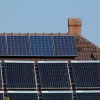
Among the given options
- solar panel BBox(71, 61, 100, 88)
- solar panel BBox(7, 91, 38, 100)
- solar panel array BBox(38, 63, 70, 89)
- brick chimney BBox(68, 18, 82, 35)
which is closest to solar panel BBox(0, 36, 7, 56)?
solar panel array BBox(38, 63, 70, 89)

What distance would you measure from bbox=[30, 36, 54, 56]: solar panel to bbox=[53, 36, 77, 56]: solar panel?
0.69m

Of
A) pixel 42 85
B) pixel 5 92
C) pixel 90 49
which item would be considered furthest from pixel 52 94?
pixel 90 49

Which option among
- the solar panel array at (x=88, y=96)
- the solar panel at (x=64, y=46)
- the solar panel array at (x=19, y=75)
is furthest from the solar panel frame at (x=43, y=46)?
the solar panel array at (x=88, y=96)

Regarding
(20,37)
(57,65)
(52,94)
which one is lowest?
(52,94)

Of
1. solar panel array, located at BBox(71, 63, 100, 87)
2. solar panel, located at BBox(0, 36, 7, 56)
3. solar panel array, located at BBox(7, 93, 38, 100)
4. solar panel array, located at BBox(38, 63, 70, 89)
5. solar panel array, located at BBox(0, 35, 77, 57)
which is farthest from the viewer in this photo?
solar panel array, located at BBox(0, 35, 77, 57)

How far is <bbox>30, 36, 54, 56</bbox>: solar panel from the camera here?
43.8m

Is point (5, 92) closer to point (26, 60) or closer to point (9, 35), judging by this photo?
point (26, 60)

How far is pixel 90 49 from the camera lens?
149 ft

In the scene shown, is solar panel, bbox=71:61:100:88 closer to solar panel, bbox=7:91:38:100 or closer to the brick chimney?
solar panel, bbox=7:91:38:100

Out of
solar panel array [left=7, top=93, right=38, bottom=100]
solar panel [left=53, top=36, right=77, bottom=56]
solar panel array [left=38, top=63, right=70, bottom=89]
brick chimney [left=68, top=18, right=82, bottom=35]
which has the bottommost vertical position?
solar panel array [left=7, top=93, right=38, bottom=100]

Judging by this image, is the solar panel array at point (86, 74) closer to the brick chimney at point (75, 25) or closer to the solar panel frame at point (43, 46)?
the solar panel frame at point (43, 46)

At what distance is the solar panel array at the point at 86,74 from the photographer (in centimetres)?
4191

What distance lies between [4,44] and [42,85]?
22.8ft

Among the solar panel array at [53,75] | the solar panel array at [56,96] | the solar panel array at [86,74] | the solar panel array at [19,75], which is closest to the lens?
the solar panel array at [56,96]
